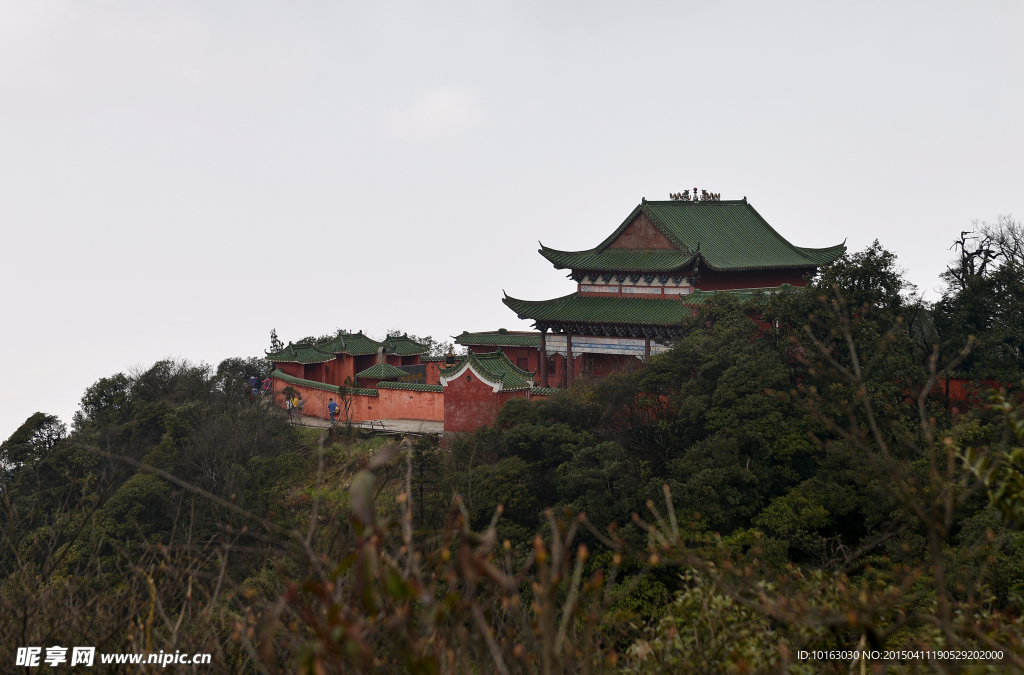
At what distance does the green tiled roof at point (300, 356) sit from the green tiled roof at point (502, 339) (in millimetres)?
5269

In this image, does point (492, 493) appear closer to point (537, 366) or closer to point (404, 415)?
point (404, 415)

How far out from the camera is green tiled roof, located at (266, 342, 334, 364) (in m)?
31.0

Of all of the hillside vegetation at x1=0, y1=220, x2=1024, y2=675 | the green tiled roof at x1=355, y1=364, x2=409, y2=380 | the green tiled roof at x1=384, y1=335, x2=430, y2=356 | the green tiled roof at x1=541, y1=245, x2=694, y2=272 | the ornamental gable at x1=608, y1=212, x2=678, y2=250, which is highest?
the ornamental gable at x1=608, y1=212, x2=678, y2=250

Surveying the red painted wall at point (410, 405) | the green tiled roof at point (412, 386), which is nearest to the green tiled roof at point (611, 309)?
the green tiled roof at point (412, 386)

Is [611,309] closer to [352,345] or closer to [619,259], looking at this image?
[619,259]

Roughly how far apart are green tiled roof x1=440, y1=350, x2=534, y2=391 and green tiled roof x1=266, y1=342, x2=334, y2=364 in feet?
34.6

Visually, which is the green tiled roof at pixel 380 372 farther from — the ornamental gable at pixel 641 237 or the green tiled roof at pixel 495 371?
the ornamental gable at pixel 641 237

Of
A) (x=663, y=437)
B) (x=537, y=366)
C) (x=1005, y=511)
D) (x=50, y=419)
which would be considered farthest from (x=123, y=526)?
(x=1005, y=511)

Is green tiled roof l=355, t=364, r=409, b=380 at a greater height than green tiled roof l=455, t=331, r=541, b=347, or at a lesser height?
lesser

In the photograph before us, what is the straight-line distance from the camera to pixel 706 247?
24.5 m

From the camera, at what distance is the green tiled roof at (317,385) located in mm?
26109

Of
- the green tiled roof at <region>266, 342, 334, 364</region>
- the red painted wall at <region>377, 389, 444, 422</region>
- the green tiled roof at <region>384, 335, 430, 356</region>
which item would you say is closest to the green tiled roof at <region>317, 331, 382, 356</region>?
the green tiled roof at <region>266, 342, 334, 364</region>

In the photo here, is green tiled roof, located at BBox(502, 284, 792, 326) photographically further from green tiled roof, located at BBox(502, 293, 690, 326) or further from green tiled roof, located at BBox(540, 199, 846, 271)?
green tiled roof, located at BBox(540, 199, 846, 271)

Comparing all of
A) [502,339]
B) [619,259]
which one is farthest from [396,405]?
[619,259]
